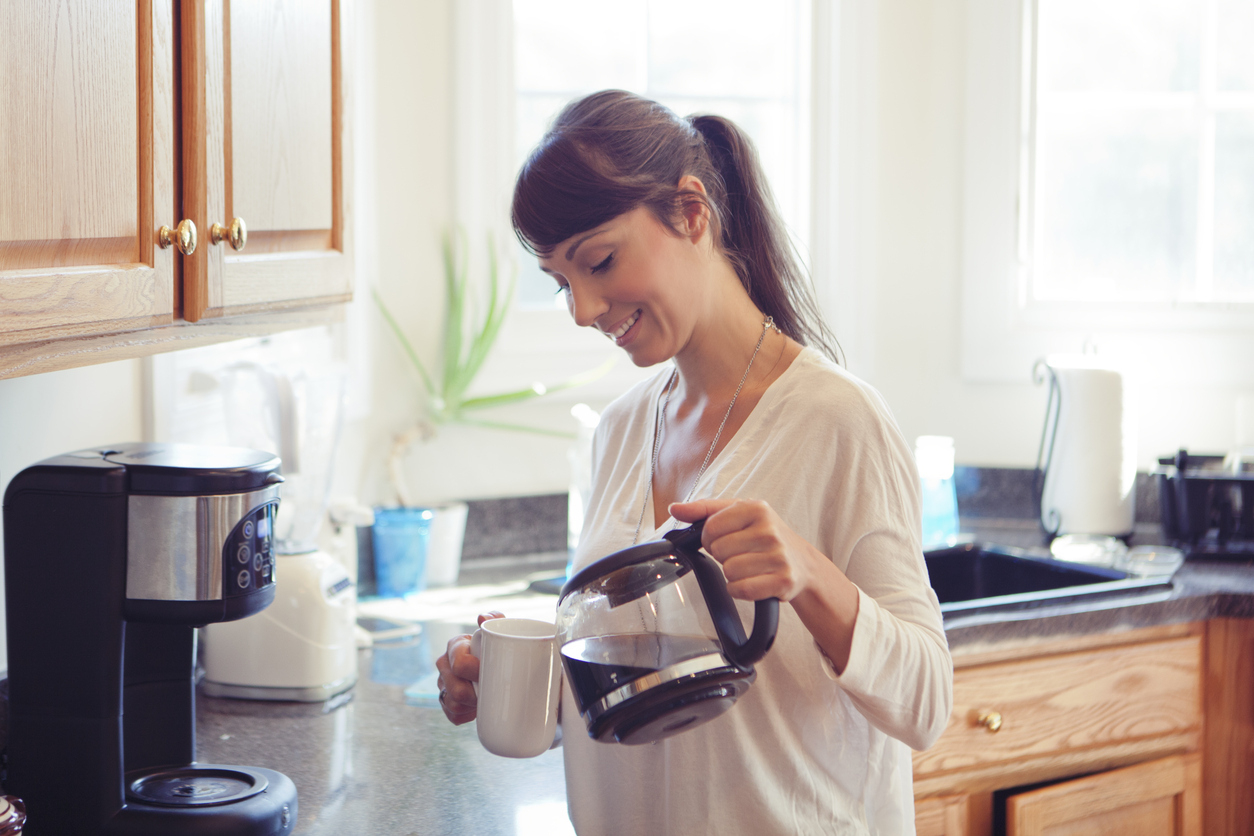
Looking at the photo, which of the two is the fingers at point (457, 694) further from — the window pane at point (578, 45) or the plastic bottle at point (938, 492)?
the window pane at point (578, 45)

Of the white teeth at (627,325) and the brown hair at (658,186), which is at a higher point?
the brown hair at (658,186)

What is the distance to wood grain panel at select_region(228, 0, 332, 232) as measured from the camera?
1.18 meters

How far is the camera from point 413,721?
156 cm

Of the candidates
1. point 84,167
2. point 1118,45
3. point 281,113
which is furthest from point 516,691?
point 1118,45

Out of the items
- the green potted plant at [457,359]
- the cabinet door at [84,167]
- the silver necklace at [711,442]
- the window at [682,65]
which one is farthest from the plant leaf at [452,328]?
the cabinet door at [84,167]

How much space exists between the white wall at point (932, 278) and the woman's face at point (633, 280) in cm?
157

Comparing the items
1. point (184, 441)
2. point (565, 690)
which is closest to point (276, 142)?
point (184, 441)

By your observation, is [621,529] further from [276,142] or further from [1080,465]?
[1080,465]

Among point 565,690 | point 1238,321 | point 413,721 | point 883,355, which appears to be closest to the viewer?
point 565,690

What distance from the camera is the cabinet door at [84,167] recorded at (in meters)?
0.79

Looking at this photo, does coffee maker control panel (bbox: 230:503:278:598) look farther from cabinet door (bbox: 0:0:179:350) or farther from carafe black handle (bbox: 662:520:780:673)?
carafe black handle (bbox: 662:520:780:673)

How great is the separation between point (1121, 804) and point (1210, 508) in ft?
2.16

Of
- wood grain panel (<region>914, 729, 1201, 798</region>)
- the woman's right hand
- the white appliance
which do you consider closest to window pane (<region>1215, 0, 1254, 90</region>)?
wood grain panel (<region>914, 729, 1201, 798</region>)

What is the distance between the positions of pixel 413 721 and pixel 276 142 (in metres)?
0.77
